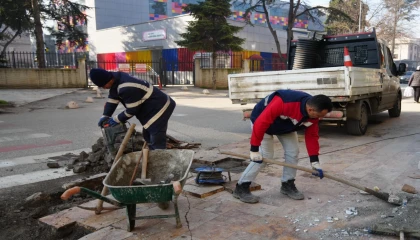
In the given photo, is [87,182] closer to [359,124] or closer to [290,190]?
[290,190]

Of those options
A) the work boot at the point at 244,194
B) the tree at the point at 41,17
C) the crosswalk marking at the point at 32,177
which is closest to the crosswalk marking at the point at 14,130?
the crosswalk marking at the point at 32,177

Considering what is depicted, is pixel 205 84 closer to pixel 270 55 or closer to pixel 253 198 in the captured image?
pixel 270 55

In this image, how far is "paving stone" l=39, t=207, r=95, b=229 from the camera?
370cm

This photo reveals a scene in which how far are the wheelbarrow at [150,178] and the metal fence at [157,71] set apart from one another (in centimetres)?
1925

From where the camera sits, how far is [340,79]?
6996 mm

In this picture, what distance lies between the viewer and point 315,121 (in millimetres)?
3938

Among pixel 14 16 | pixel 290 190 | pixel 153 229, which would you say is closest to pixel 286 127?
pixel 290 190

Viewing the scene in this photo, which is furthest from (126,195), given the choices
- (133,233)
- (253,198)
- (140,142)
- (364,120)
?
(364,120)

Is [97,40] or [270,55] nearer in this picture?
[270,55]

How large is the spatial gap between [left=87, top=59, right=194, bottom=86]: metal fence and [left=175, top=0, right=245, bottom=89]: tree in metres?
2.77

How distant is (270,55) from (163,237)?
3476 centimetres

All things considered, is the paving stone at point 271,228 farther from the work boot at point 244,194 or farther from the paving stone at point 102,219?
the paving stone at point 102,219

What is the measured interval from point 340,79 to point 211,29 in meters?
16.4

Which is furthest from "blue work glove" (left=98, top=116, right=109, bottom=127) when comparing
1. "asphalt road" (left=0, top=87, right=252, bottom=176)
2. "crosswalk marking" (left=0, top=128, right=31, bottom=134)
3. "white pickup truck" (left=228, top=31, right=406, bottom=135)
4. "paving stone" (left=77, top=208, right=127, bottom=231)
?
"crosswalk marking" (left=0, top=128, right=31, bottom=134)
